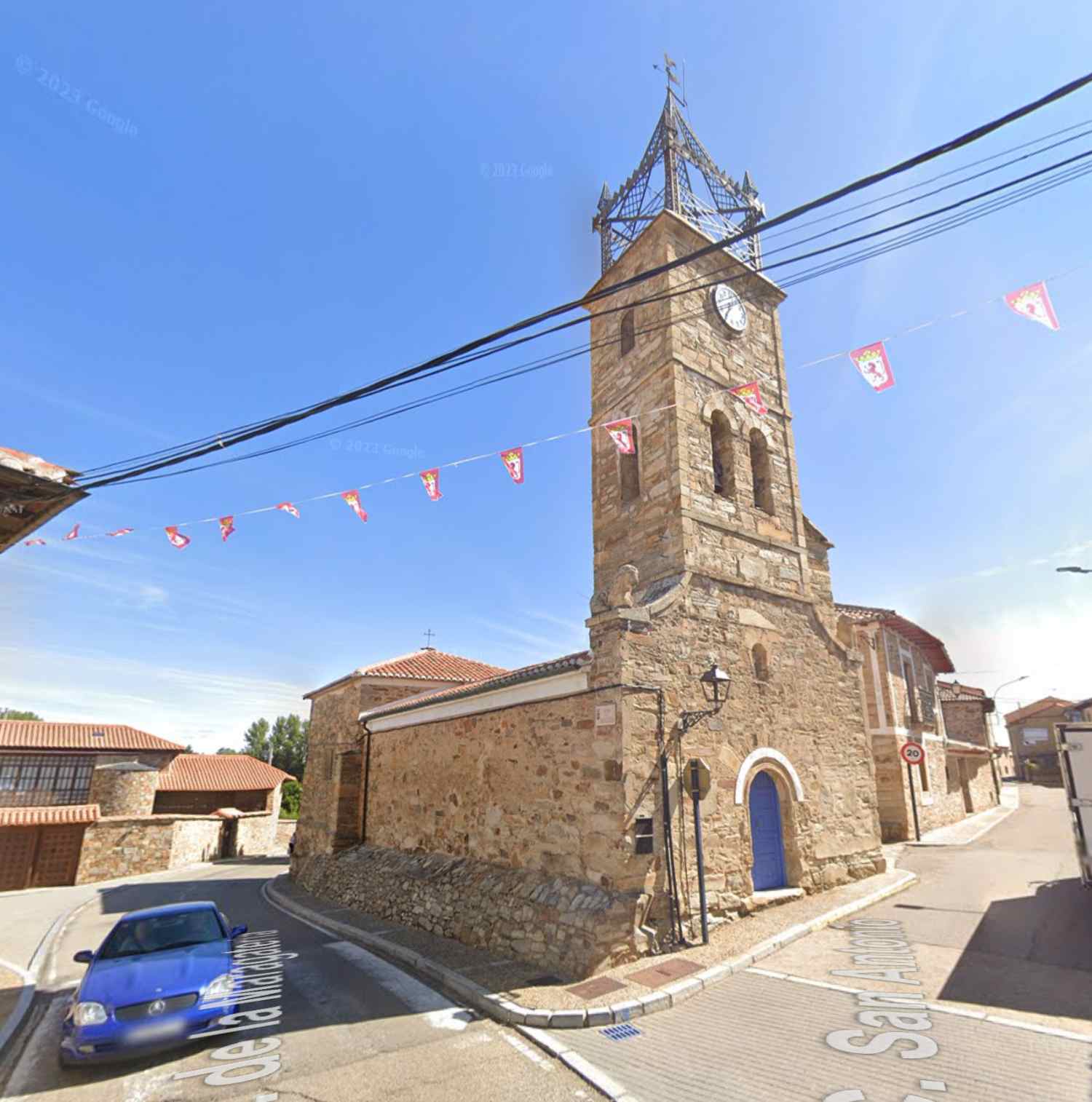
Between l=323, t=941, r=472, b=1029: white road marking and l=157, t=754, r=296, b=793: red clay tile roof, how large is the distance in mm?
26866

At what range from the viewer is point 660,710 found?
8.71m

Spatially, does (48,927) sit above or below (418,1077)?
below

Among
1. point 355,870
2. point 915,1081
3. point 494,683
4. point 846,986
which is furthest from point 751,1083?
point 355,870

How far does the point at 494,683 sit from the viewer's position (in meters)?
10.7

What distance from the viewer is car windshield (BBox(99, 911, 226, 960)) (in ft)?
22.4

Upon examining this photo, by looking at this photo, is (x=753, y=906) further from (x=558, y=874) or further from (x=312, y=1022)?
(x=312, y=1022)

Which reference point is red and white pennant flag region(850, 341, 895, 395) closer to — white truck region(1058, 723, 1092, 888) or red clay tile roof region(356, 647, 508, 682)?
white truck region(1058, 723, 1092, 888)

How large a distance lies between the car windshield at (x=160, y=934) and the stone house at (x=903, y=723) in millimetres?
14267

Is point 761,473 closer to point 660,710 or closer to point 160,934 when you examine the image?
point 660,710

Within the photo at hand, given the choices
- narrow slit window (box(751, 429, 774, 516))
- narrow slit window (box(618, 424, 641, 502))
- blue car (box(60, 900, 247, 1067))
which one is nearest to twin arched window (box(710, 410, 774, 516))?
narrow slit window (box(751, 429, 774, 516))

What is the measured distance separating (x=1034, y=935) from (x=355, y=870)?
1234cm

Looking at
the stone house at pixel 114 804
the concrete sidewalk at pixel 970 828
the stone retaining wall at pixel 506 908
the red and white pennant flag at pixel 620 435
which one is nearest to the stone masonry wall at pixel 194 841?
the stone house at pixel 114 804

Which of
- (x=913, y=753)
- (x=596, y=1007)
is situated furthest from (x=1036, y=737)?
(x=596, y=1007)

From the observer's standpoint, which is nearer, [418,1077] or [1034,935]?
[418,1077]
